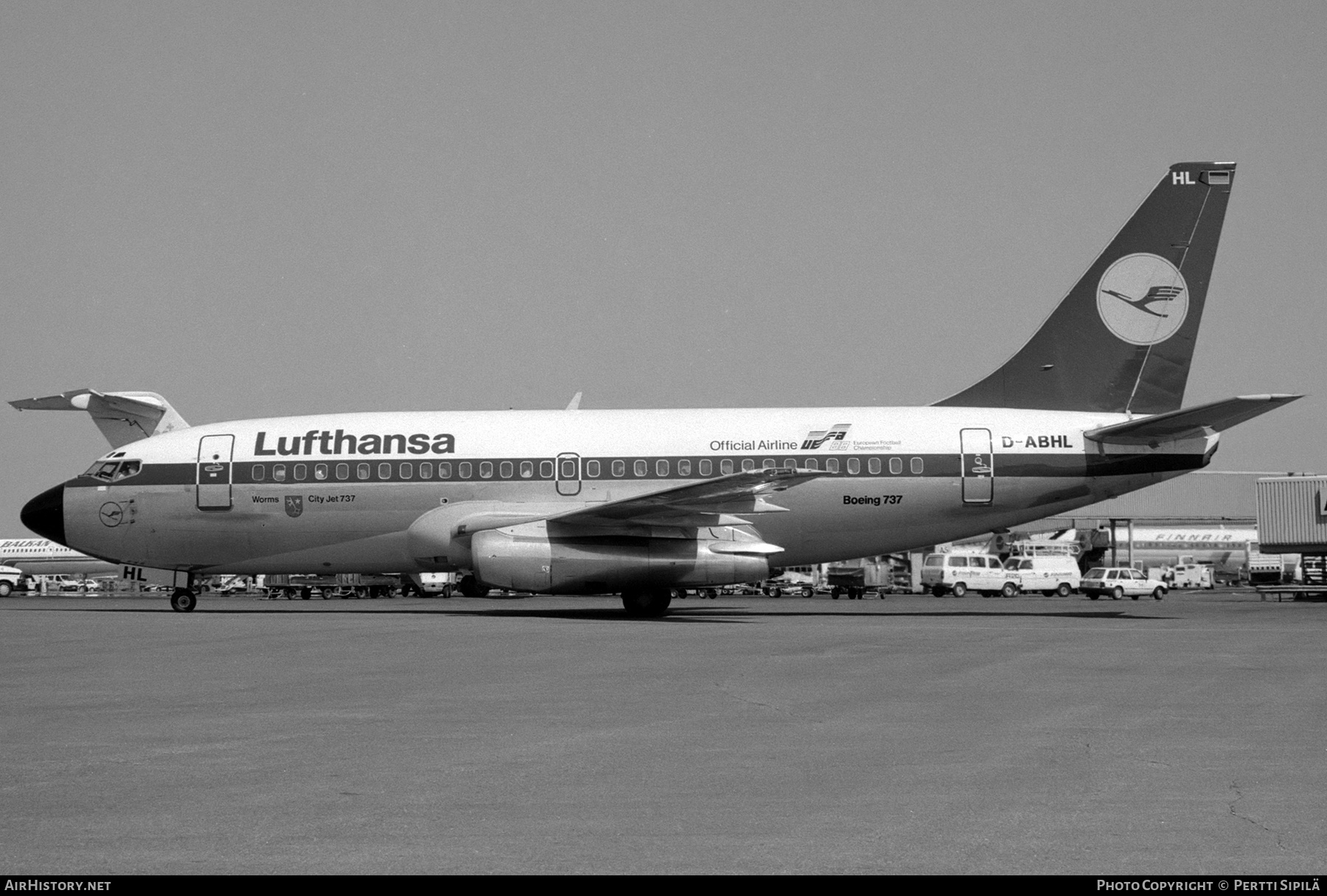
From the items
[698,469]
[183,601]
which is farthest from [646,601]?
[183,601]

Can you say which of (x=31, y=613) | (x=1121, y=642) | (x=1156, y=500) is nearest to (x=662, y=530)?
(x=1121, y=642)

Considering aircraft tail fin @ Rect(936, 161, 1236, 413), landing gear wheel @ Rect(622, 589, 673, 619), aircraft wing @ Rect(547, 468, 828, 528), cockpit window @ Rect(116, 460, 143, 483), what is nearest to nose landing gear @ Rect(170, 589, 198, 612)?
cockpit window @ Rect(116, 460, 143, 483)

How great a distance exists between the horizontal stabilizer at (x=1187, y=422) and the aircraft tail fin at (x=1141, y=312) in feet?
3.53

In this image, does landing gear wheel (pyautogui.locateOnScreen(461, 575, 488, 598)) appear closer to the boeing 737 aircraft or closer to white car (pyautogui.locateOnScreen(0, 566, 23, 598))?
the boeing 737 aircraft

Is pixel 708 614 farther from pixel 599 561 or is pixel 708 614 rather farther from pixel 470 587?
pixel 470 587

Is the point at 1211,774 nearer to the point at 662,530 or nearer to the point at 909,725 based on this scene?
the point at 909,725

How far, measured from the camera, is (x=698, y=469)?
28688mm

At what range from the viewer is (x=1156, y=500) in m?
88.2

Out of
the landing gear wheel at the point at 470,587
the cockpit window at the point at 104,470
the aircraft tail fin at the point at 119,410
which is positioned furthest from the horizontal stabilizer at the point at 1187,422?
the aircraft tail fin at the point at 119,410

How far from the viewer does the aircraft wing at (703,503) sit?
25953 millimetres

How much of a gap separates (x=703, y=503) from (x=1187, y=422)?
→ 983cm

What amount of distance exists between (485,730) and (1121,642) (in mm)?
Result: 12239

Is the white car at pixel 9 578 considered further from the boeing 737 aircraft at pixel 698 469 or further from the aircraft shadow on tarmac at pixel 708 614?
the boeing 737 aircraft at pixel 698 469

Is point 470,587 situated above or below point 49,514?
below
